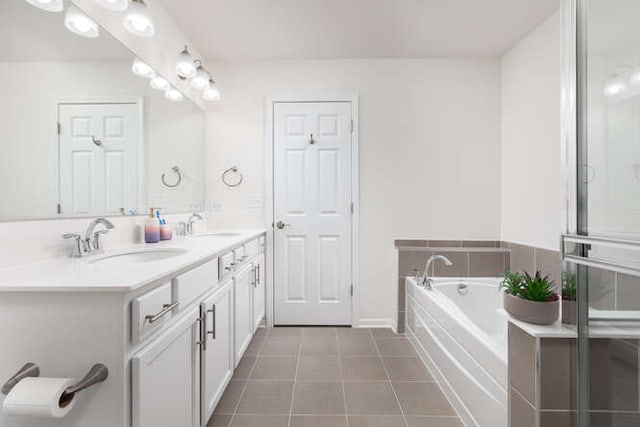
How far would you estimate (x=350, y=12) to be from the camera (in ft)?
7.13

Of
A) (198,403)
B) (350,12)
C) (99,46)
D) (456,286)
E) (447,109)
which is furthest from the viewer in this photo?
(447,109)

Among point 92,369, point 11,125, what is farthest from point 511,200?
point 11,125

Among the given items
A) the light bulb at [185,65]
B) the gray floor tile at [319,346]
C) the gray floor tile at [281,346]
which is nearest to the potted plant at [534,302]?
the gray floor tile at [319,346]

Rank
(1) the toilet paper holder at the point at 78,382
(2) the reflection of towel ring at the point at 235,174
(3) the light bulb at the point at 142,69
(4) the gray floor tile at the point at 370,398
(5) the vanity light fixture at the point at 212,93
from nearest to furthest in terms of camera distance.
A: (1) the toilet paper holder at the point at 78,382 → (4) the gray floor tile at the point at 370,398 → (3) the light bulb at the point at 142,69 → (5) the vanity light fixture at the point at 212,93 → (2) the reflection of towel ring at the point at 235,174

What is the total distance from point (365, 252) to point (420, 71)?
173 cm

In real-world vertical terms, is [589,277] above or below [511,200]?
below

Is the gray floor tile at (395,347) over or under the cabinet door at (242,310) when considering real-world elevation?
under

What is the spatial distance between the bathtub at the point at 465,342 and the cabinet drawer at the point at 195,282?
3.92 ft

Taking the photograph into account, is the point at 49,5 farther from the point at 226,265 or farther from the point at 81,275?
the point at 226,265

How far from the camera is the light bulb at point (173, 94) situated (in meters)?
2.21

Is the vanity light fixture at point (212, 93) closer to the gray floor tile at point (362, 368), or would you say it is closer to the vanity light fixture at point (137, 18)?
the vanity light fixture at point (137, 18)

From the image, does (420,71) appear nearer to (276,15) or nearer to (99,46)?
(276,15)

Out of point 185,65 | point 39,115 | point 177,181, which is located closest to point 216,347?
point 39,115

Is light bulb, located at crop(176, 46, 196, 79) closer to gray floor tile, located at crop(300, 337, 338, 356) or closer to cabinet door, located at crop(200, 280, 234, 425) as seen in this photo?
cabinet door, located at crop(200, 280, 234, 425)
